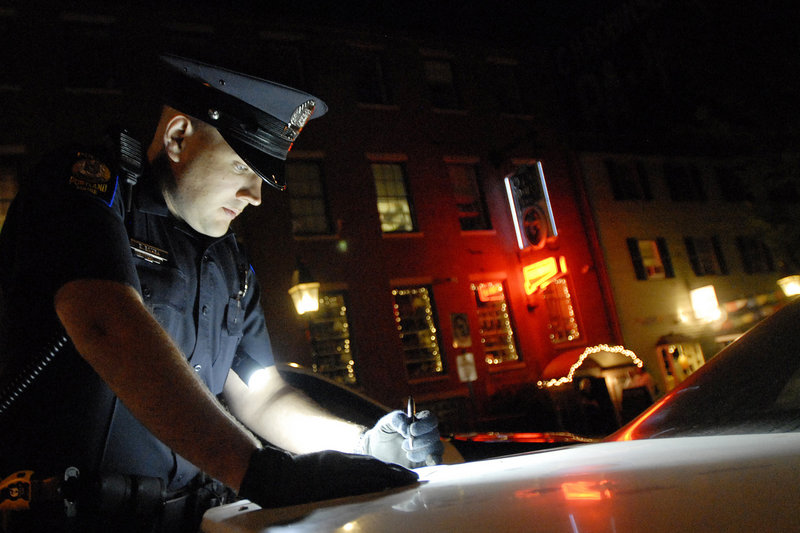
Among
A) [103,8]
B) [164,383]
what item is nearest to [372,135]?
[103,8]

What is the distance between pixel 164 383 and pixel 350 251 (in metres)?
12.9

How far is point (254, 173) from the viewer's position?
2.02 metres

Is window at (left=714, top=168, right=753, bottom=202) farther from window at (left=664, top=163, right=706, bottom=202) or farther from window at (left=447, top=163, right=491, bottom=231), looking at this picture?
window at (left=447, top=163, right=491, bottom=231)

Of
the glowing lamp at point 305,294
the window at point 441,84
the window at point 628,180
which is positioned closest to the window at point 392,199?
the window at point 441,84

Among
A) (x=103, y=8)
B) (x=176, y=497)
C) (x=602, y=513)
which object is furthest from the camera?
(x=103, y=8)

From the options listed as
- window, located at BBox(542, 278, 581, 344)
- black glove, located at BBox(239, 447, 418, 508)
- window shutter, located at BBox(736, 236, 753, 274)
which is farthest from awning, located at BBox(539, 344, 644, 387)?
black glove, located at BBox(239, 447, 418, 508)

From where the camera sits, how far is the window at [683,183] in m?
21.1

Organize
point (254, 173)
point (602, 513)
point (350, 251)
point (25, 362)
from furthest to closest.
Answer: point (350, 251)
point (254, 173)
point (25, 362)
point (602, 513)

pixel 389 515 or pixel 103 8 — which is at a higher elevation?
pixel 103 8

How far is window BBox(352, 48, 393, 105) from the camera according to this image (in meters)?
15.9

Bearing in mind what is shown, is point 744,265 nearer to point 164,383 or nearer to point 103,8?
point 103,8

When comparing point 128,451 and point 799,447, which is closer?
point 799,447

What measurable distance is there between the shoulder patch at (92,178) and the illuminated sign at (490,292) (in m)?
14.7

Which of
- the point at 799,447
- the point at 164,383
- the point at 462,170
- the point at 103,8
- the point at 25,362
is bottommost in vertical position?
the point at 799,447
